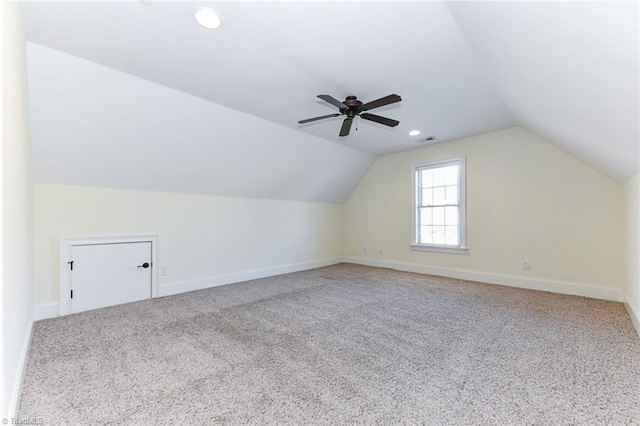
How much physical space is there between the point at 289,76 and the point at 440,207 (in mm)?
3748

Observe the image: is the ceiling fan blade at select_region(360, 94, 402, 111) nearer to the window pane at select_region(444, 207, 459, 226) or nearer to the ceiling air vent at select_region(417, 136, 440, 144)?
the ceiling air vent at select_region(417, 136, 440, 144)

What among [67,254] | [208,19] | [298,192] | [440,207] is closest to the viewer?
[208,19]

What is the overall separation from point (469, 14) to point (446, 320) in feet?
8.77

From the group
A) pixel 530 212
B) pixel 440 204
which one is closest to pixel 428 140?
pixel 440 204

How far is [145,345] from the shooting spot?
8.05 ft

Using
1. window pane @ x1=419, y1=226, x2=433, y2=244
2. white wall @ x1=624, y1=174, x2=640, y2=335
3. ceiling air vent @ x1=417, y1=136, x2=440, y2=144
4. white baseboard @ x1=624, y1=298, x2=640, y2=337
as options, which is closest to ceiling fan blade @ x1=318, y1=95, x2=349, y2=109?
ceiling air vent @ x1=417, y1=136, x2=440, y2=144

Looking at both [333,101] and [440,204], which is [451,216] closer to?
[440,204]

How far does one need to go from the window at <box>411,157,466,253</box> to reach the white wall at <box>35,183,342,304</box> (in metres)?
2.00

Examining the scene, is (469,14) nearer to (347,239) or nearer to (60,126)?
(60,126)

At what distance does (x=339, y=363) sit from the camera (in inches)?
84.6

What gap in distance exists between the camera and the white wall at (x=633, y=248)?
9.40 feet

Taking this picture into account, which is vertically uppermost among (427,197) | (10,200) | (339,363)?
(427,197)

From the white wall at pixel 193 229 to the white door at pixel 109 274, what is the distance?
0.17 metres

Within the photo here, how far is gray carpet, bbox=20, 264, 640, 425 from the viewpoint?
162cm
